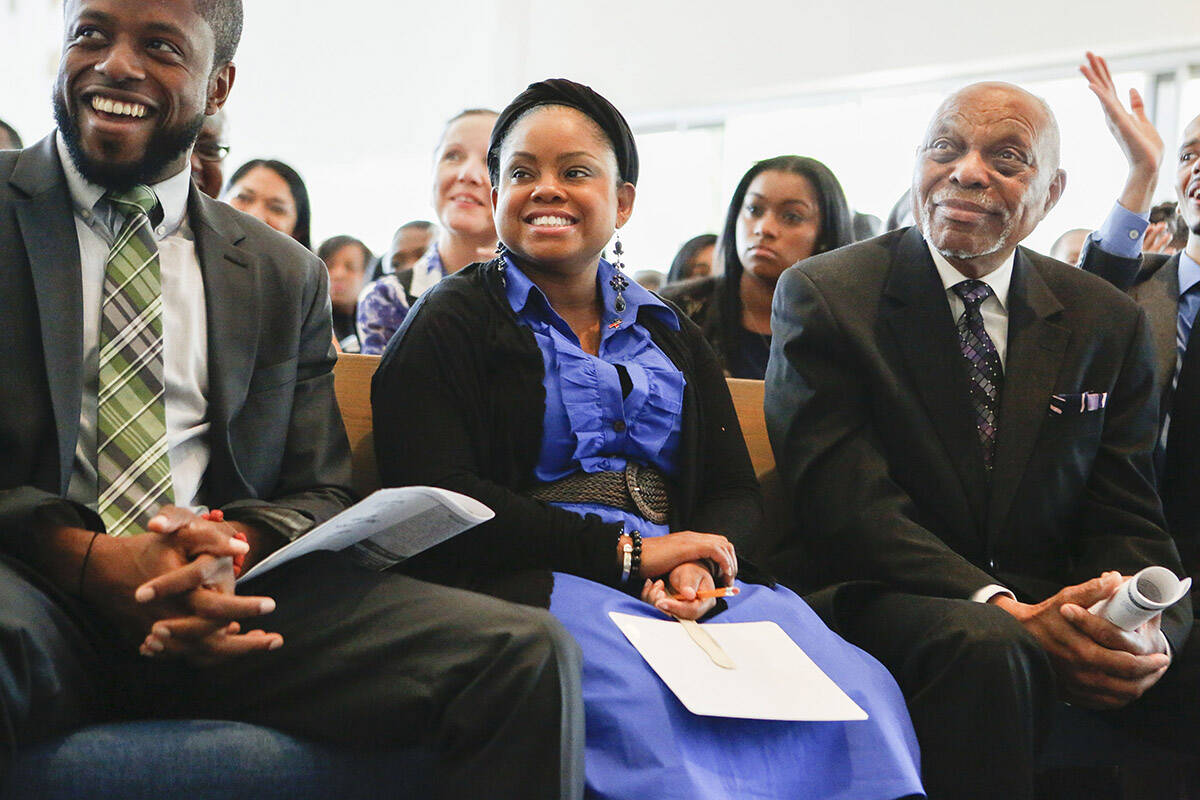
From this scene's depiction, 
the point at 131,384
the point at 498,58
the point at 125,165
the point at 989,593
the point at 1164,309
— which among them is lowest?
the point at 989,593

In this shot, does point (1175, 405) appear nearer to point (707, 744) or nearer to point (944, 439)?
point (944, 439)

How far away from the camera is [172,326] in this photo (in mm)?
1940

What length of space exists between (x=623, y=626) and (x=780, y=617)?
32 centimetres

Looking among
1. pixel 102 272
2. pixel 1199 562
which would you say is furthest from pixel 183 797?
pixel 1199 562

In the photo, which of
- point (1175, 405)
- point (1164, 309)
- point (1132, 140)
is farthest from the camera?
point (1132, 140)

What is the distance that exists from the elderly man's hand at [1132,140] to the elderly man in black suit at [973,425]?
1.45 feet

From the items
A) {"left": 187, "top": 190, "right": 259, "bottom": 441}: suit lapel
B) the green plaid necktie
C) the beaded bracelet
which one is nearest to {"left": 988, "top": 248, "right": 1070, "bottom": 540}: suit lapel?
the beaded bracelet

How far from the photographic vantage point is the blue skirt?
5.41 feet

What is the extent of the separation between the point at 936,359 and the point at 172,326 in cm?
143

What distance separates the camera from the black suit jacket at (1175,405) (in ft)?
8.43

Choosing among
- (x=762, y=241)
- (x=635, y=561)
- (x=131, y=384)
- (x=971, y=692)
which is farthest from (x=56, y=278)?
(x=762, y=241)

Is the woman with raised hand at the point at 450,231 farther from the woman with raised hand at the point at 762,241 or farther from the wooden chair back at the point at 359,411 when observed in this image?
the wooden chair back at the point at 359,411

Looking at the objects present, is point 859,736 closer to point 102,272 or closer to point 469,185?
point 102,272

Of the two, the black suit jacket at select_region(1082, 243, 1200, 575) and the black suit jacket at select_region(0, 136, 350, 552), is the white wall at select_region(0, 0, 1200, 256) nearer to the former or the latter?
the black suit jacket at select_region(1082, 243, 1200, 575)
